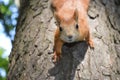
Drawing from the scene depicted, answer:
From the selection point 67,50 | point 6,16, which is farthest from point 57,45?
point 6,16

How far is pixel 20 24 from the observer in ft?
9.80

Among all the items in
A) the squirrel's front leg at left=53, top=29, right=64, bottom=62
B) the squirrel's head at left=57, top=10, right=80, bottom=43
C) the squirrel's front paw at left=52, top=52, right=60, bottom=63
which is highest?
the squirrel's head at left=57, top=10, right=80, bottom=43

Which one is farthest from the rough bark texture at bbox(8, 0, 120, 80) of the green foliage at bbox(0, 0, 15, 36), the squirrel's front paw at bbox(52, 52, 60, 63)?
the green foliage at bbox(0, 0, 15, 36)

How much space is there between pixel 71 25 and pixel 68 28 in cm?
3

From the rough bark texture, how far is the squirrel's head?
0.28 feet

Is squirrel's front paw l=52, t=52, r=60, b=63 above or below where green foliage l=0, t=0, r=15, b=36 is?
below

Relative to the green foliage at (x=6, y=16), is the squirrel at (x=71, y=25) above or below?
below

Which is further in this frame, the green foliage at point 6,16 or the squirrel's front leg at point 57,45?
the green foliage at point 6,16

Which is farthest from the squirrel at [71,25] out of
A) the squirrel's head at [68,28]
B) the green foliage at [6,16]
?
the green foliage at [6,16]

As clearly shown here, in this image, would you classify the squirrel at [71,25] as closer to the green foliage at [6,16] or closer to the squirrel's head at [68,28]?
the squirrel's head at [68,28]

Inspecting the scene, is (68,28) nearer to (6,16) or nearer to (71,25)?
(71,25)

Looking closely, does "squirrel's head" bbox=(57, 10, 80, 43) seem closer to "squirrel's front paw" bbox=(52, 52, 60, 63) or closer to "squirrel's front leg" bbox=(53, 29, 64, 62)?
"squirrel's front leg" bbox=(53, 29, 64, 62)

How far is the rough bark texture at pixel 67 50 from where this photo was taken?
A: 2371 millimetres

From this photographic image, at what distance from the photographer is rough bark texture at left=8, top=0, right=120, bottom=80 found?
2371 mm
